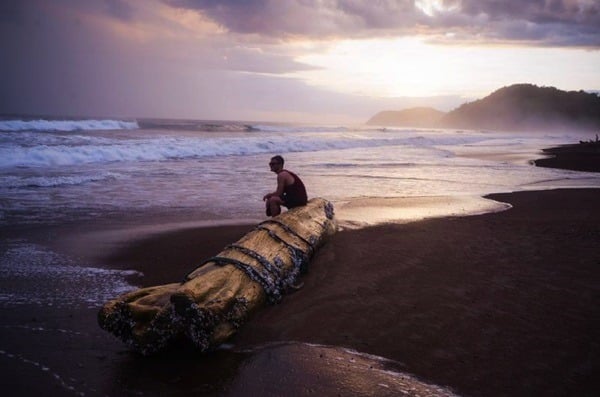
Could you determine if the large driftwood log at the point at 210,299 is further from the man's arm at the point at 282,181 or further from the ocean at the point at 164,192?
the man's arm at the point at 282,181

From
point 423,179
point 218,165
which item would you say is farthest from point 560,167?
point 218,165

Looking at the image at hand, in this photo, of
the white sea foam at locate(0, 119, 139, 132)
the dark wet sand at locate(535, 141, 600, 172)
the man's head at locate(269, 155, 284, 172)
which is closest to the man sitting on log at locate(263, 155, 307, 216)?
the man's head at locate(269, 155, 284, 172)

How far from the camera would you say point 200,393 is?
317cm

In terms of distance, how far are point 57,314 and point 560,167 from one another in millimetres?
20269

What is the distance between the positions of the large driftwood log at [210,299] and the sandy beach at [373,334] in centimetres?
16

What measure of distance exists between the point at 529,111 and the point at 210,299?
485ft

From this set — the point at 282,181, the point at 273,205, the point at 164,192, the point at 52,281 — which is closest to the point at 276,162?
the point at 282,181

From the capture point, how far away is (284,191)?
23.5 feet

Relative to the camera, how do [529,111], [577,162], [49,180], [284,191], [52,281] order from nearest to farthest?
[52,281], [284,191], [49,180], [577,162], [529,111]

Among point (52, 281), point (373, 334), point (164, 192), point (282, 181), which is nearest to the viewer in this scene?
point (373, 334)

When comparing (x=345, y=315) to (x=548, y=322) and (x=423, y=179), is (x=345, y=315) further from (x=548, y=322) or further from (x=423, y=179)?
(x=423, y=179)

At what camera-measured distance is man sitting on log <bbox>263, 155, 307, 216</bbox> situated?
6.90 metres

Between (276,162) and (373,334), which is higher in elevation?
(276,162)

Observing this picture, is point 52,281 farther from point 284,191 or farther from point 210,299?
point 284,191
